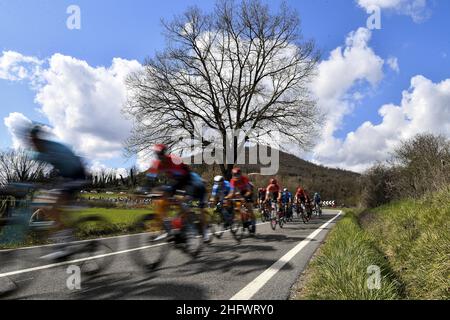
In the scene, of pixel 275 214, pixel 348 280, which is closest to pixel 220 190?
pixel 275 214

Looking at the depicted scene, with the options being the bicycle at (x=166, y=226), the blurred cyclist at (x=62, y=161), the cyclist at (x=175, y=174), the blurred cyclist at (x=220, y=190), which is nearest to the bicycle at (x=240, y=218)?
the blurred cyclist at (x=220, y=190)

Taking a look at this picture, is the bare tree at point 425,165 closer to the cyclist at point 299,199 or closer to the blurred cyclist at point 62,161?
the cyclist at point 299,199

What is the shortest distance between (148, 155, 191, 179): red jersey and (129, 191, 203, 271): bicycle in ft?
1.17

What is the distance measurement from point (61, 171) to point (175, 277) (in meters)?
2.26

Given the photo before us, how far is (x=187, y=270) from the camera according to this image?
19.8ft

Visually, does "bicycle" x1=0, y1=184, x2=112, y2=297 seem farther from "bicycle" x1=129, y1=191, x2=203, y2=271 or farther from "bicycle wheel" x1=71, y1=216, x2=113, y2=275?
"bicycle" x1=129, y1=191, x2=203, y2=271

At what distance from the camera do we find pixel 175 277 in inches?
→ 217

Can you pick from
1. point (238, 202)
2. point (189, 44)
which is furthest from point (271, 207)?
point (189, 44)

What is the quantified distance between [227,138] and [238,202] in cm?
1516

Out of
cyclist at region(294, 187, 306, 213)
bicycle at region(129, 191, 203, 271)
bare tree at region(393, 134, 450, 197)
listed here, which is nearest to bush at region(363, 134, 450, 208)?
bare tree at region(393, 134, 450, 197)

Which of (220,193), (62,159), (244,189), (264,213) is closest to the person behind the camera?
(62,159)

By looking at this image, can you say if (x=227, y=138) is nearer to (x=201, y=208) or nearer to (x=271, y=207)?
(x=271, y=207)

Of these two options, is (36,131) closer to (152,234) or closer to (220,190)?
(152,234)

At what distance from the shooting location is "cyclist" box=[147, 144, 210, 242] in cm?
666
